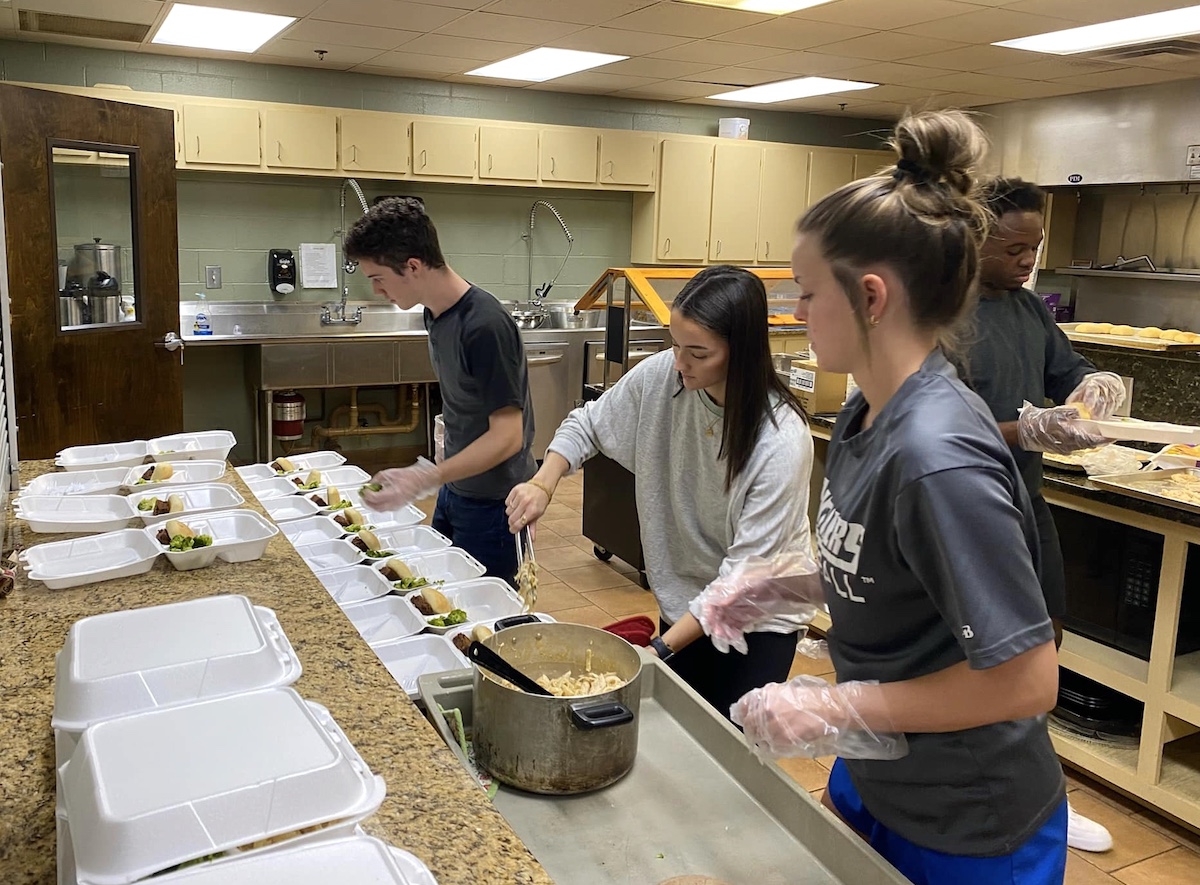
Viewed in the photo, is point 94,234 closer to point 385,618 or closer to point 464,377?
point 464,377

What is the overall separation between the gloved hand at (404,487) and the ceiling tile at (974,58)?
4.56 m

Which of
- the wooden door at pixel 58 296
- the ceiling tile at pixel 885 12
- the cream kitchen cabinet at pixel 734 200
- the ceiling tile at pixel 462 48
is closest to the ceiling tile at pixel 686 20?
the ceiling tile at pixel 885 12

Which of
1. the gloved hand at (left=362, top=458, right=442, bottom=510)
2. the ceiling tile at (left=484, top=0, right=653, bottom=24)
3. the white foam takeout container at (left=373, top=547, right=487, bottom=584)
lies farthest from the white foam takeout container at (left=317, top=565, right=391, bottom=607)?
the ceiling tile at (left=484, top=0, right=653, bottom=24)

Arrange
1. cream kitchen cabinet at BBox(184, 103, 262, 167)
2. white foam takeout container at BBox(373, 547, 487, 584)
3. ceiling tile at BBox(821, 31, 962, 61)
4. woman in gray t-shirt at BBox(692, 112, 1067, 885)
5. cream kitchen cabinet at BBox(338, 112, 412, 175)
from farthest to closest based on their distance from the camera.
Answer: cream kitchen cabinet at BBox(338, 112, 412, 175) → cream kitchen cabinet at BBox(184, 103, 262, 167) → ceiling tile at BBox(821, 31, 962, 61) → white foam takeout container at BBox(373, 547, 487, 584) → woman in gray t-shirt at BBox(692, 112, 1067, 885)

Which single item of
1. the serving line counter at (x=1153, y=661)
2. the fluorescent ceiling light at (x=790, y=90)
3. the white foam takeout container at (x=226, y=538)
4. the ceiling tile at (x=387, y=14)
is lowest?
the serving line counter at (x=1153, y=661)

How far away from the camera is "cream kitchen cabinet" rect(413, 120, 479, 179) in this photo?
6289mm

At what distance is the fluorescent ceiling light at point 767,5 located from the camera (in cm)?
449

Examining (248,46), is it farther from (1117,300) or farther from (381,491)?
(1117,300)

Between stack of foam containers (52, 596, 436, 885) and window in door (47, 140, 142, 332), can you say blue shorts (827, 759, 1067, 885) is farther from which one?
window in door (47, 140, 142, 332)

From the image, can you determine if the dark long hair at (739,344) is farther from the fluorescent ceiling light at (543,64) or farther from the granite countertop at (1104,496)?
the fluorescent ceiling light at (543,64)

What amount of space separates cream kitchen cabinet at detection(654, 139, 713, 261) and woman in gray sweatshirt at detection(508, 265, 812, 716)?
17.9 feet

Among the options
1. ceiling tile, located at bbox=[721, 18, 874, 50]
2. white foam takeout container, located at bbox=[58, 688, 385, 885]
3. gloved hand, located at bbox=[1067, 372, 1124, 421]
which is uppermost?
ceiling tile, located at bbox=[721, 18, 874, 50]

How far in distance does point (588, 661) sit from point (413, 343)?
479 cm

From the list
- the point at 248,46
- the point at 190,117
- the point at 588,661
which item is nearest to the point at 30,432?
the point at 190,117
